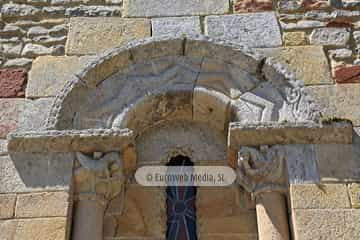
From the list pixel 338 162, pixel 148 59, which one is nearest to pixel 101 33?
pixel 148 59

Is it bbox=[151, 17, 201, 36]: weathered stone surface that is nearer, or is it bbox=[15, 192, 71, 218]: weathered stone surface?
bbox=[15, 192, 71, 218]: weathered stone surface

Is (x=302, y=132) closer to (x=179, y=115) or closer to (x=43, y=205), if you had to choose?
(x=179, y=115)

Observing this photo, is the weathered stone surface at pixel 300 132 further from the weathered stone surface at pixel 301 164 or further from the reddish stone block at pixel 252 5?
the reddish stone block at pixel 252 5

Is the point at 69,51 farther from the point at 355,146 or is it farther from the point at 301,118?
the point at 355,146

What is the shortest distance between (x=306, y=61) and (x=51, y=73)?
5.92 feet

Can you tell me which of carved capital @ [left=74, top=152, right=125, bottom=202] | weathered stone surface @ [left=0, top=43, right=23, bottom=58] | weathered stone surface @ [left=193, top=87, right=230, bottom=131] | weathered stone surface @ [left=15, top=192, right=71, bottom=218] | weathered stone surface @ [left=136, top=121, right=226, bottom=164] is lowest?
weathered stone surface @ [left=15, top=192, right=71, bottom=218]

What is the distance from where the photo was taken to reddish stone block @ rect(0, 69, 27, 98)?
3950mm

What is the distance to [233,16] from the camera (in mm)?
4324

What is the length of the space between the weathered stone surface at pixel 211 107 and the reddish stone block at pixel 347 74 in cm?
79

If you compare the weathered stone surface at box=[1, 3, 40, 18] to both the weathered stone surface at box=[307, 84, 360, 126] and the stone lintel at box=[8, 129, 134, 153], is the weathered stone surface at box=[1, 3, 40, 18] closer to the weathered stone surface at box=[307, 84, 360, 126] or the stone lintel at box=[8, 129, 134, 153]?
the stone lintel at box=[8, 129, 134, 153]

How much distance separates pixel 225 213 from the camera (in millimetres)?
3834

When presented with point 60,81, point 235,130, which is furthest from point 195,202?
point 60,81

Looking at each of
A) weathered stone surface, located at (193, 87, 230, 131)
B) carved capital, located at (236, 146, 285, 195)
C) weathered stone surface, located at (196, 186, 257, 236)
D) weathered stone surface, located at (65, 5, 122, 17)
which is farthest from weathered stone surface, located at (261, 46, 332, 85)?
weathered stone surface, located at (65, 5, 122, 17)

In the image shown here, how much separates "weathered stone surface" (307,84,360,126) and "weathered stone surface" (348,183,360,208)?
476 millimetres
